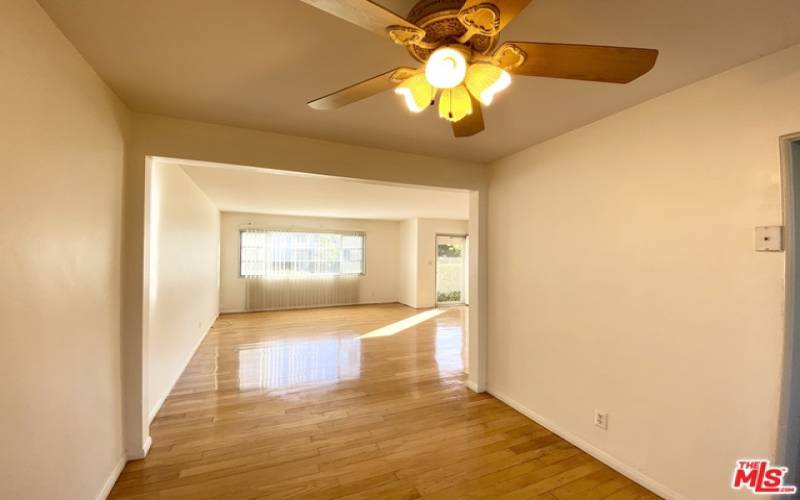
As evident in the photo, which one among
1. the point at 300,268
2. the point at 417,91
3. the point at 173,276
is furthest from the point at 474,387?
the point at 300,268

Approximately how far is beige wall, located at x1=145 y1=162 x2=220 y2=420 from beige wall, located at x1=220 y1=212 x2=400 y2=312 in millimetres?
2029

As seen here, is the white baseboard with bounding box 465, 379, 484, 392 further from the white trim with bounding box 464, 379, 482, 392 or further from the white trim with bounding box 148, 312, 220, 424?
the white trim with bounding box 148, 312, 220, 424

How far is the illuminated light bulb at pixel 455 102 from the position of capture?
1161 millimetres

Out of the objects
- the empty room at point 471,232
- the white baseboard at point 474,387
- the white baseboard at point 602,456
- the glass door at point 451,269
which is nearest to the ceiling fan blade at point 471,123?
the empty room at point 471,232

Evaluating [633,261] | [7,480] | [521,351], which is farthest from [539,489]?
[7,480]

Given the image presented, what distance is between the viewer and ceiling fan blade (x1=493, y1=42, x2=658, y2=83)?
0.90 metres

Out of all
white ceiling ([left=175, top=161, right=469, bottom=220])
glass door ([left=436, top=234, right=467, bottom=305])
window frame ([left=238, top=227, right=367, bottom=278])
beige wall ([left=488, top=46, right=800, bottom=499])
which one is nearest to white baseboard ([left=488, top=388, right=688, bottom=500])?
beige wall ([left=488, top=46, right=800, bottom=499])

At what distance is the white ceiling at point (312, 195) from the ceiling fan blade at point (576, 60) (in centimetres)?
200

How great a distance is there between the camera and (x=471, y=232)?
3.23 meters

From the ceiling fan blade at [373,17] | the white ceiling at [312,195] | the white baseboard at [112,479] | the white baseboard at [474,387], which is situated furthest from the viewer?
the white ceiling at [312,195]

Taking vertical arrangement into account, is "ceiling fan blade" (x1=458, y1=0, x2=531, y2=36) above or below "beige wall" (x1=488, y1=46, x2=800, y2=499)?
above

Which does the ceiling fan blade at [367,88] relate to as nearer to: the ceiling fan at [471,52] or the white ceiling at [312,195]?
the ceiling fan at [471,52]

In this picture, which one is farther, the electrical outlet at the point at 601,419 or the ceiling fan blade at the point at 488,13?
the electrical outlet at the point at 601,419

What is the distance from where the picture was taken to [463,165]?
3059 mm
